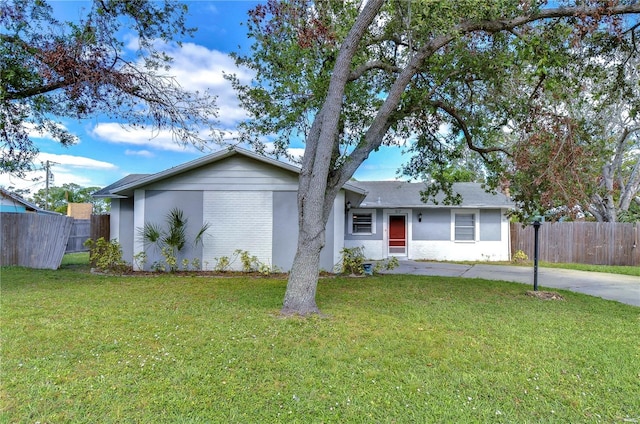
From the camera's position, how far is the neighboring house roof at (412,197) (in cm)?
1508

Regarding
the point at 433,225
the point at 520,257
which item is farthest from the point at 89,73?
the point at 520,257

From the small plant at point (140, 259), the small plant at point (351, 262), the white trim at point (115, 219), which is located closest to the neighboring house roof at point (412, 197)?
the small plant at point (351, 262)

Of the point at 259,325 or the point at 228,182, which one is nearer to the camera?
the point at 259,325

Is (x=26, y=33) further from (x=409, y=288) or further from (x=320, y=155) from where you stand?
(x=409, y=288)

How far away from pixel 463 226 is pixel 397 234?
2.82m

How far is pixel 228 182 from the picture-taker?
34.1 ft

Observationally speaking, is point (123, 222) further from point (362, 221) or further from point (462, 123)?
point (462, 123)

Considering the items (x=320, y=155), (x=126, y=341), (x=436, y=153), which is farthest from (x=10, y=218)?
(x=436, y=153)

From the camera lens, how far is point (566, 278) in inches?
410

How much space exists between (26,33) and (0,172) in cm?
294

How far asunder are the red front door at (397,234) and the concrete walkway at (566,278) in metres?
3.18

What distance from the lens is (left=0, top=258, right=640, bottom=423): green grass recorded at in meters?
2.84

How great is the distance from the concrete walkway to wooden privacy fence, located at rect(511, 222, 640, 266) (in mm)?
2664

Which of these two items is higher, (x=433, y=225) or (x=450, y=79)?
(x=450, y=79)
